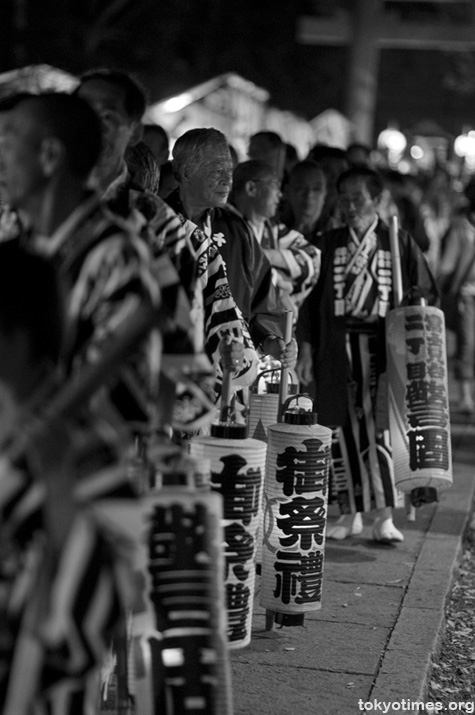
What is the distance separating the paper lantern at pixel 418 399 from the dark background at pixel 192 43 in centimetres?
1284

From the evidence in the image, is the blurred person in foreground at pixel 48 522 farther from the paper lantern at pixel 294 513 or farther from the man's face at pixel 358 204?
the man's face at pixel 358 204

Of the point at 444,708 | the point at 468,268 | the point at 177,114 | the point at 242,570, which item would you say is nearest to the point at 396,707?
the point at 444,708

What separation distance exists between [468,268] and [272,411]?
23.2 ft

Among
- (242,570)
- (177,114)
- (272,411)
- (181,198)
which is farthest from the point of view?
(177,114)

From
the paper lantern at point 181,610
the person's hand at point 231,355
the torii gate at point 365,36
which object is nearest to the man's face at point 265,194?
the person's hand at point 231,355

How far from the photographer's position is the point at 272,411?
5598 mm

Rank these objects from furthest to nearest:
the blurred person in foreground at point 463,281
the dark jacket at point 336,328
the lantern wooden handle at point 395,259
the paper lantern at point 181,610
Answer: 1. the blurred person in foreground at point 463,281
2. the dark jacket at point 336,328
3. the lantern wooden handle at point 395,259
4. the paper lantern at point 181,610

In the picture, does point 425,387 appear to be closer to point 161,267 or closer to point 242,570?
point 242,570

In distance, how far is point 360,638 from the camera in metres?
5.28

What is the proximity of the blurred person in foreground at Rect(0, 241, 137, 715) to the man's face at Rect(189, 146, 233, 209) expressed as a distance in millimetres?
2414

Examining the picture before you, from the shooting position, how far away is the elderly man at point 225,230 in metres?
5.02

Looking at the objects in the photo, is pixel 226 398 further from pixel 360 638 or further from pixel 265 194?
pixel 265 194

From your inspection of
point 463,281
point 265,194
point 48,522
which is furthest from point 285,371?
point 463,281

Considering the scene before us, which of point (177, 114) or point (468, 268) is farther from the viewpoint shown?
point (177, 114)
